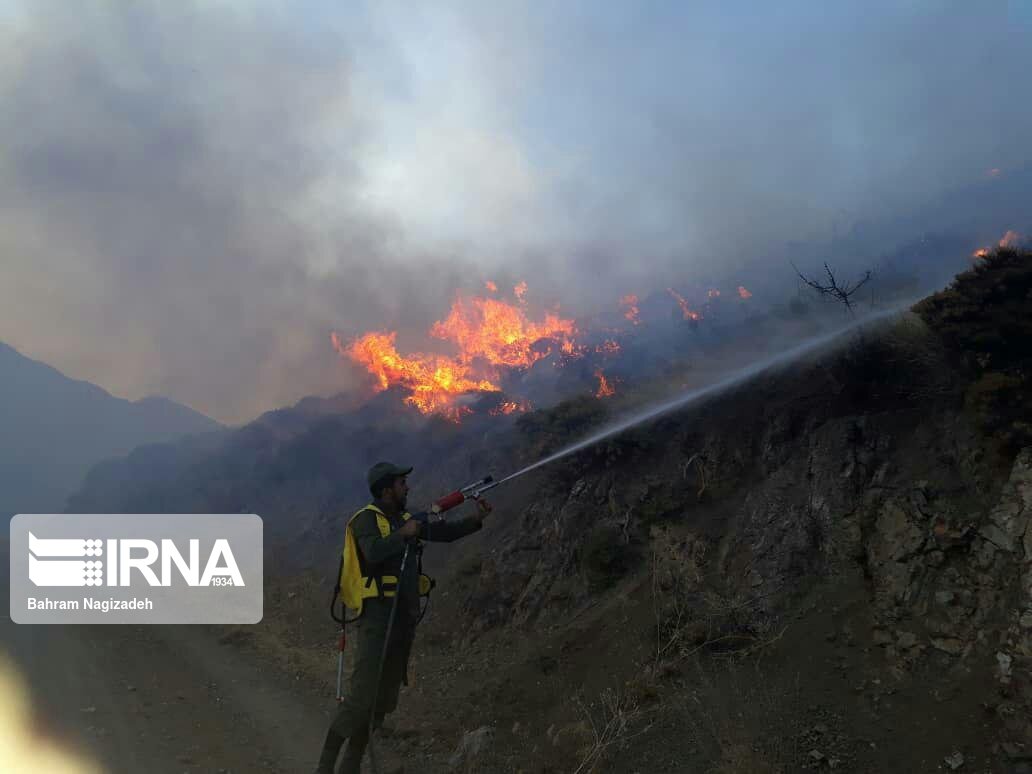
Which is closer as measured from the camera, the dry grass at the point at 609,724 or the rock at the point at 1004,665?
the rock at the point at 1004,665

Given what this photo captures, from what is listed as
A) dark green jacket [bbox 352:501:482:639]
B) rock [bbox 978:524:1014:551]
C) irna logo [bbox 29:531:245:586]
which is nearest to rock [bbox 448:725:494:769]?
dark green jacket [bbox 352:501:482:639]

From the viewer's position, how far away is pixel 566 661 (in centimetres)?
963

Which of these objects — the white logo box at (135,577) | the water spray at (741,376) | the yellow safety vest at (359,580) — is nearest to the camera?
the yellow safety vest at (359,580)

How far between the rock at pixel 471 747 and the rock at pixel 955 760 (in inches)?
206

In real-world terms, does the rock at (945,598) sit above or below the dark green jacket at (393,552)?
below

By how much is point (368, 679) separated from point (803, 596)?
5.85m

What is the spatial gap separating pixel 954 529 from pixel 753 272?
38190mm

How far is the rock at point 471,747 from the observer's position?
7.78 meters

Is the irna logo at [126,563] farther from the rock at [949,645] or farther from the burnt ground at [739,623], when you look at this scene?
the rock at [949,645]

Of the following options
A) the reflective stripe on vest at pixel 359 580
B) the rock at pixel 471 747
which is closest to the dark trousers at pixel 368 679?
the reflective stripe on vest at pixel 359 580

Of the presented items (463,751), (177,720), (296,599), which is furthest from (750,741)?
(296,599)

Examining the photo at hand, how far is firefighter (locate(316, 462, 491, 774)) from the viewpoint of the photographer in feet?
18.1

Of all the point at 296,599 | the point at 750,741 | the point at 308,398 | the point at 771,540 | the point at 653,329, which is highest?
the point at 308,398

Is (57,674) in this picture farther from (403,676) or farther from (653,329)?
(653,329)
